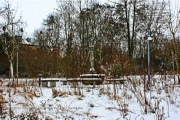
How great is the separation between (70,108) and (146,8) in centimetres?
1970

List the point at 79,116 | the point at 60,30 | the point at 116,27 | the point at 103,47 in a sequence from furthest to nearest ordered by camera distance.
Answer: the point at 60,30, the point at 116,27, the point at 103,47, the point at 79,116

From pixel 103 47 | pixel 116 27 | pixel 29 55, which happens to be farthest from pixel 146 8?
pixel 29 55

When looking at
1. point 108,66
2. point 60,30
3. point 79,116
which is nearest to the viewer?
point 79,116

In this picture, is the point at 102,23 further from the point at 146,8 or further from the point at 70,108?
the point at 70,108

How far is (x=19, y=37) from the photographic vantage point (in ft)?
78.1

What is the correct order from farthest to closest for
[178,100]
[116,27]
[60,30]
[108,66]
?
[60,30]
[116,27]
[108,66]
[178,100]

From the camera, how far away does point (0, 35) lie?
23.2 m

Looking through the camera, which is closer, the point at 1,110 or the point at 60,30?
the point at 1,110

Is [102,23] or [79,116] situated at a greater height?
[102,23]

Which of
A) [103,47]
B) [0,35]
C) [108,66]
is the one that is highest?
[0,35]

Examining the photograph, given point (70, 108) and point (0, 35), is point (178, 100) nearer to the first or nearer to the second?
point (70, 108)

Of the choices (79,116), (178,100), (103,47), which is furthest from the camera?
(103,47)

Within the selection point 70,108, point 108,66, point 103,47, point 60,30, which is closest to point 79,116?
point 70,108

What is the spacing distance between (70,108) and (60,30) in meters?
22.2
